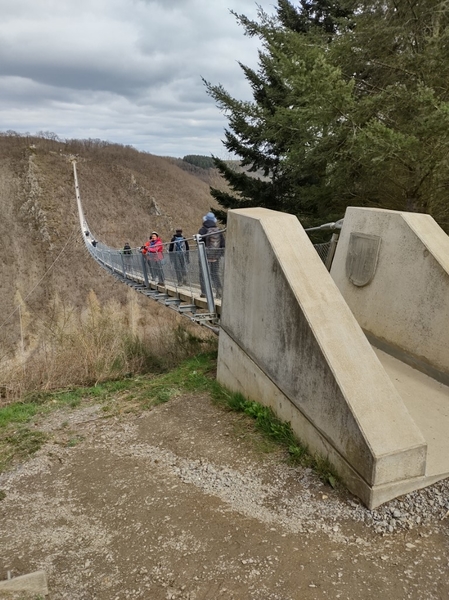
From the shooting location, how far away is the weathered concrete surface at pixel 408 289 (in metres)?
3.69

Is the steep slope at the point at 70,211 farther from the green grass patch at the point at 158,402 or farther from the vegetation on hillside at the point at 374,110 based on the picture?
the vegetation on hillside at the point at 374,110

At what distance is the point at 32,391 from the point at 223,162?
30.4 feet

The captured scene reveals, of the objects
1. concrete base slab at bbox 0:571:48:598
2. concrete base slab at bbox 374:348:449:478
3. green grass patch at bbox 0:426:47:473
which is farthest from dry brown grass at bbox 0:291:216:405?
concrete base slab at bbox 0:571:48:598

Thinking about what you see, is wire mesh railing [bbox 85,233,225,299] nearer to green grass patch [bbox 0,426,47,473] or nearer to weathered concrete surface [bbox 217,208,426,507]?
A: weathered concrete surface [bbox 217,208,426,507]

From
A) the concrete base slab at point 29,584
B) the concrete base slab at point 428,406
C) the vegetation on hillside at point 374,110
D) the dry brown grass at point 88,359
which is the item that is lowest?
the dry brown grass at point 88,359

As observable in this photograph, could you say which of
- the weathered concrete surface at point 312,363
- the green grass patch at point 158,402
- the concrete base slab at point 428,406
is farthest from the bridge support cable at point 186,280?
the concrete base slab at point 428,406

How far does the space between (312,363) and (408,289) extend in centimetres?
159

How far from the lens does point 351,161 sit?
23.0 ft

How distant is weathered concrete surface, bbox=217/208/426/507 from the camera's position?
2.58 meters

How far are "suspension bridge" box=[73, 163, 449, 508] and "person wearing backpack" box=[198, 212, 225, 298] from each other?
3.78 feet

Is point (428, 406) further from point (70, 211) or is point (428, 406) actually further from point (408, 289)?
point (70, 211)

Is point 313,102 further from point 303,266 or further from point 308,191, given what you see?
point 303,266

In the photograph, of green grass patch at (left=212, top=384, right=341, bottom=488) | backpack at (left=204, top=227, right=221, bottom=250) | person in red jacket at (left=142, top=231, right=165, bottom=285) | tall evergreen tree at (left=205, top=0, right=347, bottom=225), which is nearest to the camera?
green grass patch at (left=212, top=384, right=341, bottom=488)

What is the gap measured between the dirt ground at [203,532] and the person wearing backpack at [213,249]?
2.51m
